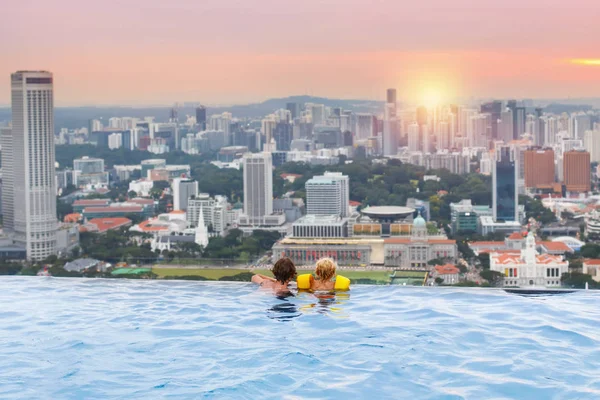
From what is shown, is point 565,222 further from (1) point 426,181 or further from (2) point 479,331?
(2) point 479,331

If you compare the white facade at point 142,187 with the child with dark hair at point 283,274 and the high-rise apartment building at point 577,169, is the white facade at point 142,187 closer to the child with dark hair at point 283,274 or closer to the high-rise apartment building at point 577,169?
the high-rise apartment building at point 577,169

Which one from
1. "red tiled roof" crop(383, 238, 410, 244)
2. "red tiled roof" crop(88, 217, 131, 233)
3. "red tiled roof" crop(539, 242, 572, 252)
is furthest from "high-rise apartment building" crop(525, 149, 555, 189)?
"red tiled roof" crop(88, 217, 131, 233)

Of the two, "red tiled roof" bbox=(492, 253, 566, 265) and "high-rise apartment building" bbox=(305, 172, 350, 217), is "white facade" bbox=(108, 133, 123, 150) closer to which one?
A: "high-rise apartment building" bbox=(305, 172, 350, 217)

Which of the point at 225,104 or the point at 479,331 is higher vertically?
the point at 225,104

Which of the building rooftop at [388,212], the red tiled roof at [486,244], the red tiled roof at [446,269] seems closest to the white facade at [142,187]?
the building rooftop at [388,212]

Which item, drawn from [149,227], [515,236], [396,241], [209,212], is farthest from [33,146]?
[515,236]

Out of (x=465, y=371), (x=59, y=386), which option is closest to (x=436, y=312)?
(x=465, y=371)
